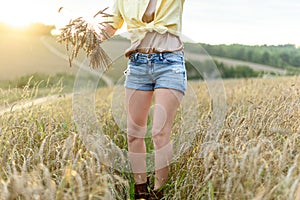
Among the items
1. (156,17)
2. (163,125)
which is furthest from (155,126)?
(156,17)

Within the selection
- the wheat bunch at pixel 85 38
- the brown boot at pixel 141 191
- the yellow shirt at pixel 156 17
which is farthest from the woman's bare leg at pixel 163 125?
the wheat bunch at pixel 85 38

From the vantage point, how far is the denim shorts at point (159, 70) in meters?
3.03

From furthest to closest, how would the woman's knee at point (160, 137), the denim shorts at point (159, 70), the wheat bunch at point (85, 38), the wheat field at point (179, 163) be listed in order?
the wheat bunch at point (85, 38) → the woman's knee at point (160, 137) → the denim shorts at point (159, 70) → the wheat field at point (179, 163)

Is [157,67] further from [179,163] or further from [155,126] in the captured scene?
[179,163]

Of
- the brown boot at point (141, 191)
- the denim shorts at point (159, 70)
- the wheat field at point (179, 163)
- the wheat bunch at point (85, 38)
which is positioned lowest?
the brown boot at point (141, 191)

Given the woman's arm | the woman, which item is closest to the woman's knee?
the woman

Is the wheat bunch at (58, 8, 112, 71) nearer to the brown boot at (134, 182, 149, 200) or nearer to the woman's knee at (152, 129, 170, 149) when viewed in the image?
the woman's knee at (152, 129, 170, 149)

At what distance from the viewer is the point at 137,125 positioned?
10.8 feet

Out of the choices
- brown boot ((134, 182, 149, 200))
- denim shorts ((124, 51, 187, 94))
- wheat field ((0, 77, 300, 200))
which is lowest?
brown boot ((134, 182, 149, 200))

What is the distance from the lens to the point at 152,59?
304cm

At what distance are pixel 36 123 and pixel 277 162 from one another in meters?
2.03

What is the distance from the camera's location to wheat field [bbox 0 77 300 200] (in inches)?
90.2

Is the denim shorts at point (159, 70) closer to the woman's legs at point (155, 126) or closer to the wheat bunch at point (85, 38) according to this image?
the woman's legs at point (155, 126)

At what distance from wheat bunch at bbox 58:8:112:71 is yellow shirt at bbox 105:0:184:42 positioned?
21 centimetres
